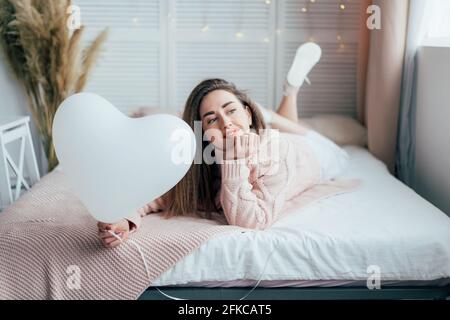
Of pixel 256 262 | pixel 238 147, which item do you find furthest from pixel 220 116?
pixel 256 262

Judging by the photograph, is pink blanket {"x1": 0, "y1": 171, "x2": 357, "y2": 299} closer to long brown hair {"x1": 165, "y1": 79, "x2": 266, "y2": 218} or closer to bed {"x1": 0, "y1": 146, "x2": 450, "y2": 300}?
bed {"x1": 0, "y1": 146, "x2": 450, "y2": 300}

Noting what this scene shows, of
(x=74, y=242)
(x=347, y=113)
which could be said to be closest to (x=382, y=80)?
(x=347, y=113)

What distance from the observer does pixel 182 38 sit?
2230 mm

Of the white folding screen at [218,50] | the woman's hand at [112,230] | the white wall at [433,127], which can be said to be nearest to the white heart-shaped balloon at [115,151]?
the woman's hand at [112,230]

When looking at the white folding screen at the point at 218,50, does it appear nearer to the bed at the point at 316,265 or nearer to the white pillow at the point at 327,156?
the white pillow at the point at 327,156

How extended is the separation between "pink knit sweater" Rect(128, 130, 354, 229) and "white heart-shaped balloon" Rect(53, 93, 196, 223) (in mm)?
186

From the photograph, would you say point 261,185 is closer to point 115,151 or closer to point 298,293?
point 298,293

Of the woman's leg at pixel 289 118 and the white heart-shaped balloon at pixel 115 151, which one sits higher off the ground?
the white heart-shaped balloon at pixel 115 151

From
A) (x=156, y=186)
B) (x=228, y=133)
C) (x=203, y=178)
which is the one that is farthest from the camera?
(x=203, y=178)

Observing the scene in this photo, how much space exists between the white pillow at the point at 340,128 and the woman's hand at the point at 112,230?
3.43 ft

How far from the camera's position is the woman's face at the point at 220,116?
4.60 ft

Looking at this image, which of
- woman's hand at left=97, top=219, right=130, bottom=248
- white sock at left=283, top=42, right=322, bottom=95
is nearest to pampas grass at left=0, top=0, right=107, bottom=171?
white sock at left=283, top=42, right=322, bottom=95

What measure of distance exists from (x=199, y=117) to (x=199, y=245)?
0.31m

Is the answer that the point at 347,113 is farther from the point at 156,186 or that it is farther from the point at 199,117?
the point at 156,186
